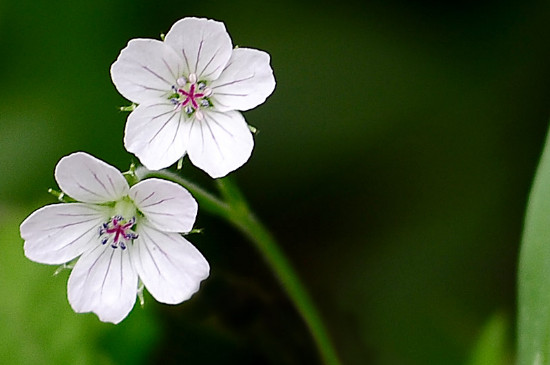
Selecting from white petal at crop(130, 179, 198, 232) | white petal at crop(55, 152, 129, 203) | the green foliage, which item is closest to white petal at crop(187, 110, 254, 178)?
white petal at crop(130, 179, 198, 232)

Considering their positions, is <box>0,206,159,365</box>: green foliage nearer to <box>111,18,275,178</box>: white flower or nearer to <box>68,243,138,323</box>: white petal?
<box>68,243,138,323</box>: white petal

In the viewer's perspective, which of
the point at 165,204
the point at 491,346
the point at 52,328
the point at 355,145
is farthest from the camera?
the point at 355,145

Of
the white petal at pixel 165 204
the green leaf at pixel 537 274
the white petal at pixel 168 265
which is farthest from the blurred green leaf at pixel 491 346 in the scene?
the white petal at pixel 165 204

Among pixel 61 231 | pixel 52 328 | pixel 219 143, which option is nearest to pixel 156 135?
pixel 219 143

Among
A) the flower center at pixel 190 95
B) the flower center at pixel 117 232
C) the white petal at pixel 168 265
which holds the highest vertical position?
the flower center at pixel 190 95

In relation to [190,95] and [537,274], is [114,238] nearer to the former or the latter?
[190,95]

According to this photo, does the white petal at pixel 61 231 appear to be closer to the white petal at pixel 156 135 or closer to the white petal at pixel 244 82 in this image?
the white petal at pixel 156 135

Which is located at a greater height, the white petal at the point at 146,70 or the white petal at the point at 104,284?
the white petal at the point at 146,70
